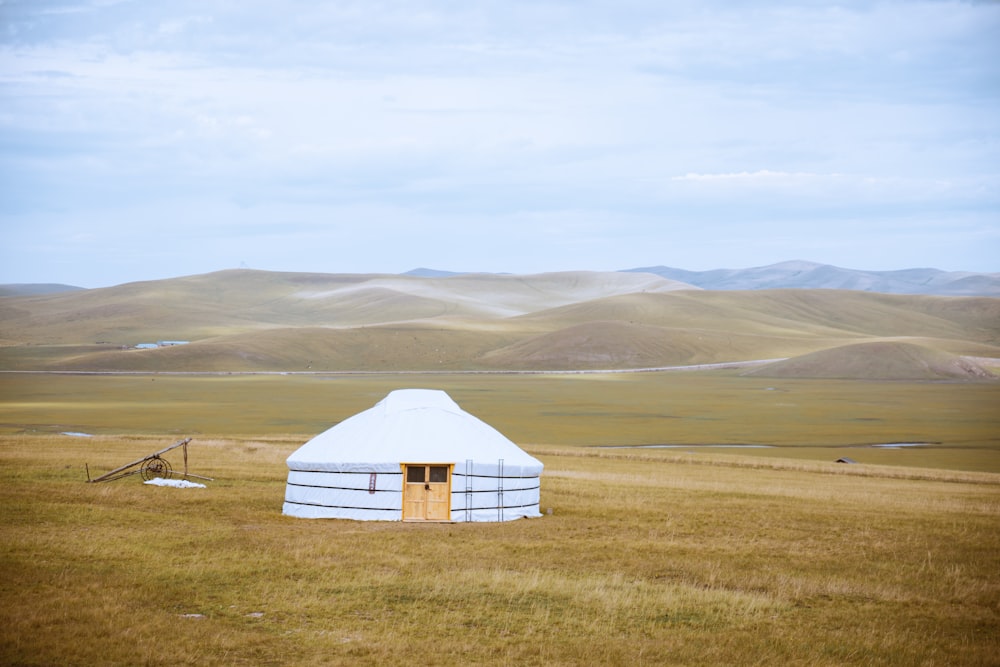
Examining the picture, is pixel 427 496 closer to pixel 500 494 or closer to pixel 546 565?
pixel 500 494

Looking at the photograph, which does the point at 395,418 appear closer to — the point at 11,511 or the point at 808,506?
the point at 11,511

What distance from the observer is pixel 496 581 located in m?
13.6

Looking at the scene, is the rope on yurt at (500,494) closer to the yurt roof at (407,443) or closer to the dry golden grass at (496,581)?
the yurt roof at (407,443)

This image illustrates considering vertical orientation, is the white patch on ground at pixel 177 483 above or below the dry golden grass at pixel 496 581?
above

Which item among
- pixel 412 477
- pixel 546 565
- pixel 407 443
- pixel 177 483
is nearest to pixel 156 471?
pixel 177 483

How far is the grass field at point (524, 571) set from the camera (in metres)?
10.5

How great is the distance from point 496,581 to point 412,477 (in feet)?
19.8

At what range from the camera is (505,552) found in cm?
1591

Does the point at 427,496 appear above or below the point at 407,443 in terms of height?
below

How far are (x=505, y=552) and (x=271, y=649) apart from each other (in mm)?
6188

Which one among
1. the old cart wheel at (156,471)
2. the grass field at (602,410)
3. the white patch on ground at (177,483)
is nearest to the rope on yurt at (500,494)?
the white patch on ground at (177,483)

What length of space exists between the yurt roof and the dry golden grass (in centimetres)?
113

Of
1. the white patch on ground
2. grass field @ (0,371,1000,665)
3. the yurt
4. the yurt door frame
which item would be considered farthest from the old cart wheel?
the yurt door frame

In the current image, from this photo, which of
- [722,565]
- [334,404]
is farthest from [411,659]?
[334,404]
